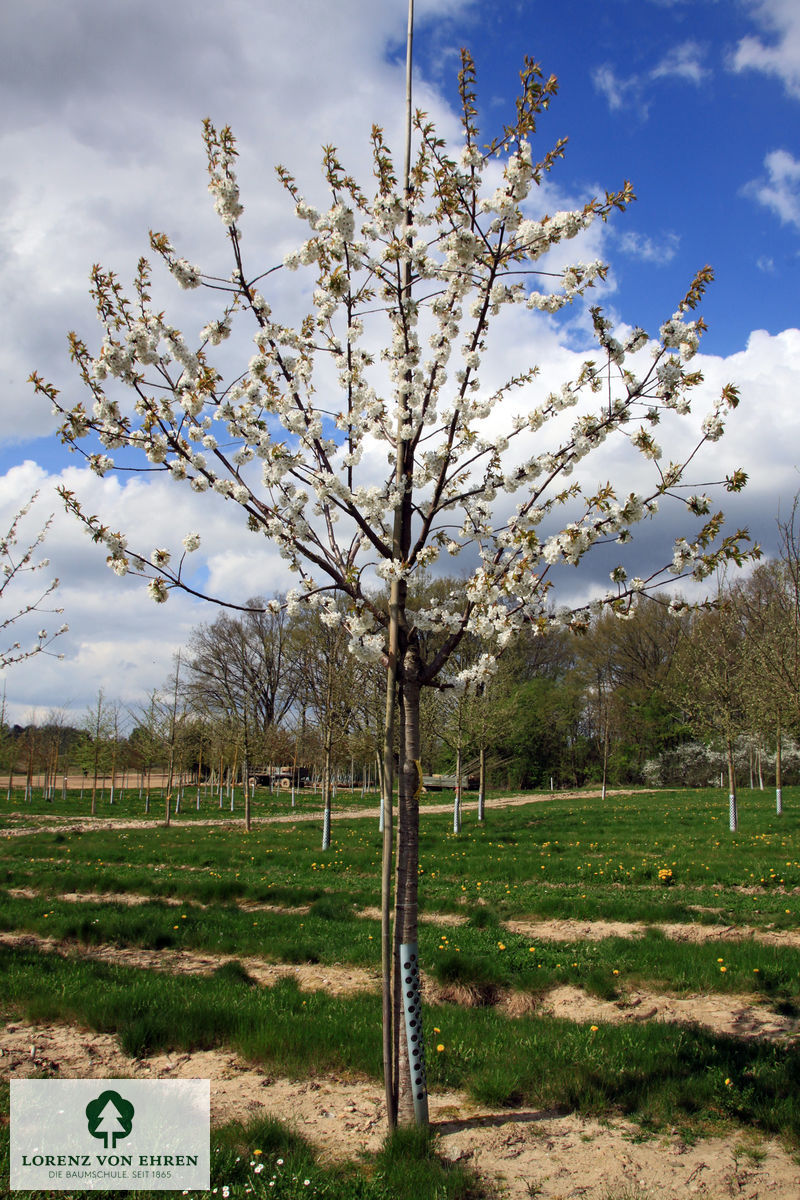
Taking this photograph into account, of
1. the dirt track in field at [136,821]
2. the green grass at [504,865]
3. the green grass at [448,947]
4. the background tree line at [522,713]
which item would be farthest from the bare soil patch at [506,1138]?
the dirt track in field at [136,821]

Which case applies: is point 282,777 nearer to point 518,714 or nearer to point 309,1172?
point 518,714

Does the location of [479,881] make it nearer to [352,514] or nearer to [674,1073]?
[674,1073]

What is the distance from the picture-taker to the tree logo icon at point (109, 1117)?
366cm

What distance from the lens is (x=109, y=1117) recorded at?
3783mm

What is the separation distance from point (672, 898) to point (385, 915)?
7135 mm

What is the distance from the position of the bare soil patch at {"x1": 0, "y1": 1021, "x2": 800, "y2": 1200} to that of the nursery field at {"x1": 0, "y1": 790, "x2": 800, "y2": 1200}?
0.05 ft

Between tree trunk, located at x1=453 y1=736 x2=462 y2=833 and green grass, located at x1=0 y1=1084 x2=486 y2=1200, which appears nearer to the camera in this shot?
green grass, located at x1=0 y1=1084 x2=486 y2=1200

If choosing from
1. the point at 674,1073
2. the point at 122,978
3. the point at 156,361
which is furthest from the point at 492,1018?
the point at 156,361

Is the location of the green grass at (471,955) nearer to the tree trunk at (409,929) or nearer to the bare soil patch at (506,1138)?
the bare soil patch at (506,1138)

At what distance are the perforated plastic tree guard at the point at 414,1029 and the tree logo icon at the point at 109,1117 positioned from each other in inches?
56.6

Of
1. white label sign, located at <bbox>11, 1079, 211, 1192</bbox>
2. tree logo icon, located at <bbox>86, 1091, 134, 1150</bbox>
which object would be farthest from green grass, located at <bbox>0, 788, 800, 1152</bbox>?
tree logo icon, located at <bbox>86, 1091, 134, 1150</bbox>

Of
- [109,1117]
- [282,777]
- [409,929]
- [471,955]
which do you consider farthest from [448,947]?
[282,777]

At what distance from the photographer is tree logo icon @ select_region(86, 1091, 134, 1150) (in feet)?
12.0

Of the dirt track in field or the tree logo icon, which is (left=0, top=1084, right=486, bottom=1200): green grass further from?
the dirt track in field
